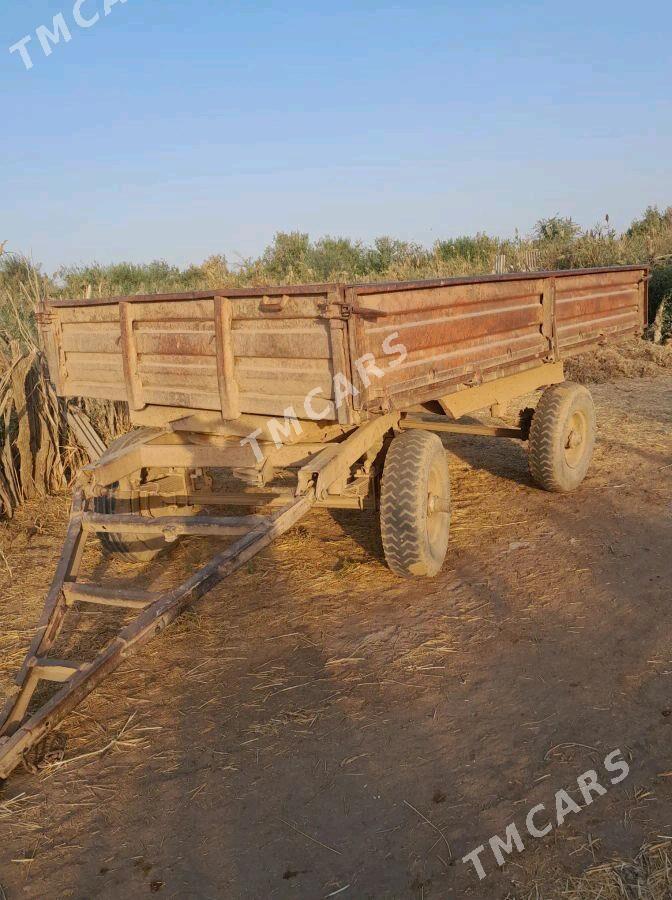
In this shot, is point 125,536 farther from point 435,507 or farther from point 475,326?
point 475,326

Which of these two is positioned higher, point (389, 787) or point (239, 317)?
point (239, 317)

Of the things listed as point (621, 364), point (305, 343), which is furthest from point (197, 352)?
point (621, 364)

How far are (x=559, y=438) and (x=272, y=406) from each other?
265 cm

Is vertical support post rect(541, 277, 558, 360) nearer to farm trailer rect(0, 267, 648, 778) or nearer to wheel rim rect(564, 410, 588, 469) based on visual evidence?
farm trailer rect(0, 267, 648, 778)

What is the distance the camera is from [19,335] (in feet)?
24.6

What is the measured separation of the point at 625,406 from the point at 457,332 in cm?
536

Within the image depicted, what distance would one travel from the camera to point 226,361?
13.2 feet

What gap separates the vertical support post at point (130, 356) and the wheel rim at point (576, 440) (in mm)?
3481

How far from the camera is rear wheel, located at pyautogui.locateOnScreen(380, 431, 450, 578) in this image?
4066 mm

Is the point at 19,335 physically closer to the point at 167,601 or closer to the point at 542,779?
the point at 167,601

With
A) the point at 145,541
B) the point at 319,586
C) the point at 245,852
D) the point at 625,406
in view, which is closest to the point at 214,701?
the point at 245,852

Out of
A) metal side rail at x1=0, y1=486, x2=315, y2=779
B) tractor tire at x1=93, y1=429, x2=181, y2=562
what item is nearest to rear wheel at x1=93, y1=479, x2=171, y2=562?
tractor tire at x1=93, y1=429, x2=181, y2=562

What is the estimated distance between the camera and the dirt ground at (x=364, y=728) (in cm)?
237

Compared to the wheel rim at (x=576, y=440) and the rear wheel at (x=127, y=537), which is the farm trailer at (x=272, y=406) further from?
the wheel rim at (x=576, y=440)
